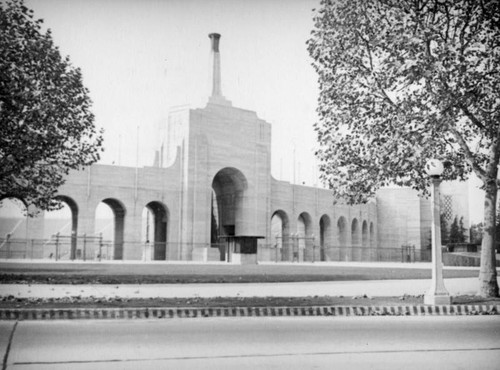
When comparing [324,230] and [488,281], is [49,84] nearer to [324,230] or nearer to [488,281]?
[488,281]

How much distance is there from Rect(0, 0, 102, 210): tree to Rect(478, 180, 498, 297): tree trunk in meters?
13.0

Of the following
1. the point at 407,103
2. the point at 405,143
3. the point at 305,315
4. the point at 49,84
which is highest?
the point at 49,84

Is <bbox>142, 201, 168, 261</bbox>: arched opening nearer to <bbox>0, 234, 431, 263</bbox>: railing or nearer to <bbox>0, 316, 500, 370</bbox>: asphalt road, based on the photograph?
<bbox>0, 234, 431, 263</bbox>: railing

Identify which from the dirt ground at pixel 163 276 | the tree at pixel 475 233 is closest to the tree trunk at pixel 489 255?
the dirt ground at pixel 163 276

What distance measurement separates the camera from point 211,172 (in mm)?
54906

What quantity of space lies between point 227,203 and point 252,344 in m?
52.9

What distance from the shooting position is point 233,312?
1189cm

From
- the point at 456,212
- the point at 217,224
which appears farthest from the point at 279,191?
the point at 456,212

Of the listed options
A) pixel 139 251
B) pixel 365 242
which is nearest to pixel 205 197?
pixel 139 251

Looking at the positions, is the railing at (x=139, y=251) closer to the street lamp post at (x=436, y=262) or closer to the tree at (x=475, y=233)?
the tree at (x=475, y=233)

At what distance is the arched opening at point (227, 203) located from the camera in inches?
2302

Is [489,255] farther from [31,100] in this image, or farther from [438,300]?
[31,100]

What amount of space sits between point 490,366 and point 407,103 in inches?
343

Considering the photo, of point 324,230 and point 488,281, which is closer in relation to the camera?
point 488,281
